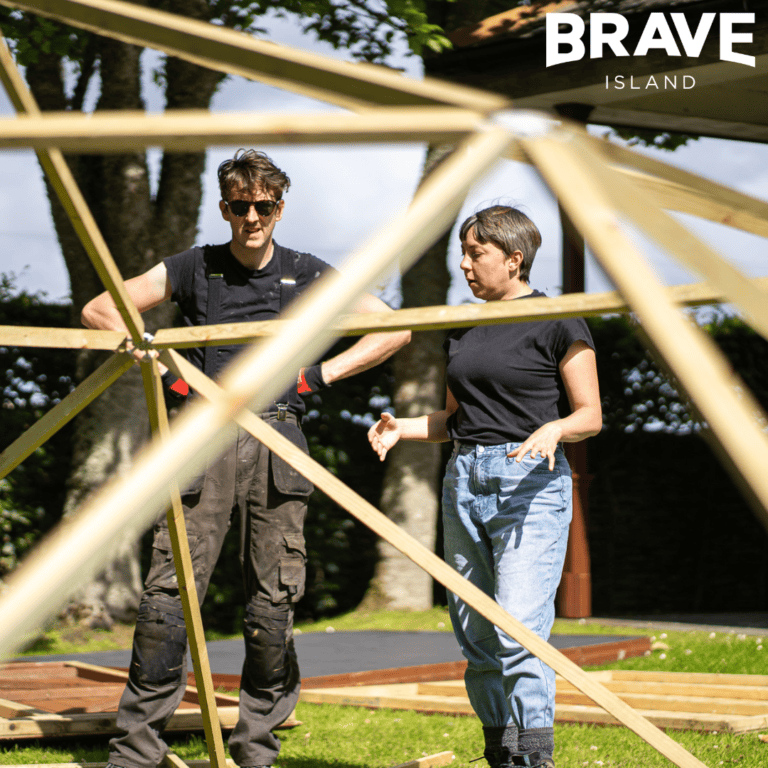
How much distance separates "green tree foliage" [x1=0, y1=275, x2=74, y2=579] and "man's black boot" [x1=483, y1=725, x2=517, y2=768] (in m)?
5.79

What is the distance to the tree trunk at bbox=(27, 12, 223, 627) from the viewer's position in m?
7.33

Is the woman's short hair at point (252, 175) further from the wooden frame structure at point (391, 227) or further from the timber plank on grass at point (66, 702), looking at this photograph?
the timber plank on grass at point (66, 702)

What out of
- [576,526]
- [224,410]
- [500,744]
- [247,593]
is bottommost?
[576,526]

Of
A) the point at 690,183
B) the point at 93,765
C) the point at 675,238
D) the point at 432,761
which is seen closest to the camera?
the point at 675,238

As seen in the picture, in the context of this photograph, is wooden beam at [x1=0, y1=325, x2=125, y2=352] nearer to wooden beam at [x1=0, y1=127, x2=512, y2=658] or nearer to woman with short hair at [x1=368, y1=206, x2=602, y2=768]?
woman with short hair at [x1=368, y1=206, x2=602, y2=768]

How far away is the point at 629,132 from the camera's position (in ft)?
31.6

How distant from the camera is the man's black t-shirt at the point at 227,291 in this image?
10.8 ft

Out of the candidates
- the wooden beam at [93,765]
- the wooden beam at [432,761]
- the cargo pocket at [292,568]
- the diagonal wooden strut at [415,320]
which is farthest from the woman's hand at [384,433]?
the wooden beam at [93,765]

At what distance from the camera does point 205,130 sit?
1.28m

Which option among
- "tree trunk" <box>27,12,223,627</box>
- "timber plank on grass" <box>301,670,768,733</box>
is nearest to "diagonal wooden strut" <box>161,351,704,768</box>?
"timber plank on grass" <box>301,670,768,733</box>

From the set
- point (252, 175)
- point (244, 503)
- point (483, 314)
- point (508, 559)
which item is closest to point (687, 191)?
point (483, 314)

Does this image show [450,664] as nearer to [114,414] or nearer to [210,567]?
[210,567]

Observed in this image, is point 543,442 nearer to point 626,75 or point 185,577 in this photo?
point 185,577

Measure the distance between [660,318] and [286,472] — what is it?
217 cm
